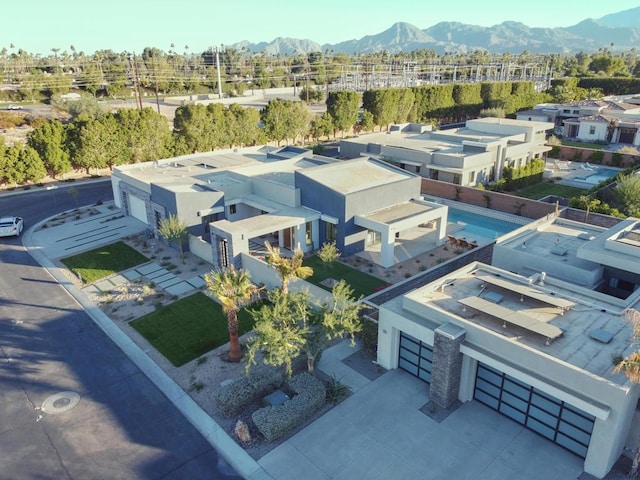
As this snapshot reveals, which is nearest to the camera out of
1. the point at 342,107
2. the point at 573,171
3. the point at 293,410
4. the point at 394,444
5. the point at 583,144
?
the point at 394,444

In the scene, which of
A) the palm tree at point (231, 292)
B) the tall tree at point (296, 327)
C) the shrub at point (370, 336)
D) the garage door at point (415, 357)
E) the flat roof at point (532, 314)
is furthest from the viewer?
the shrub at point (370, 336)

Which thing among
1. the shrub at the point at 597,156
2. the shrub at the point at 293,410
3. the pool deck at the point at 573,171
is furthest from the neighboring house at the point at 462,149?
the shrub at the point at 293,410

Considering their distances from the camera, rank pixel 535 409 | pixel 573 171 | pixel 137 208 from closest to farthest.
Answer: pixel 535 409 → pixel 137 208 → pixel 573 171

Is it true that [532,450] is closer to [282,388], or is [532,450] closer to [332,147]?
[282,388]

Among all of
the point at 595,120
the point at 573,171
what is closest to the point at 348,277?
the point at 573,171

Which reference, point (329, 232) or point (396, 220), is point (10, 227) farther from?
point (396, 220)

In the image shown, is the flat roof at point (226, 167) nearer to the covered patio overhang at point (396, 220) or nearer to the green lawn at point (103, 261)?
the green lawn at point (103, 261)
